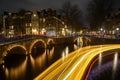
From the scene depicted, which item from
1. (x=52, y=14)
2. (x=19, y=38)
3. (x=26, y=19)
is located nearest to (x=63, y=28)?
(x=52, y=14)

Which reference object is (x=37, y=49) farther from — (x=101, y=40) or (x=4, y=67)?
(x=4, y=67)

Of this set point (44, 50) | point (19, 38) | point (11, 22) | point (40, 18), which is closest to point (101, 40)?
point (44, 50)

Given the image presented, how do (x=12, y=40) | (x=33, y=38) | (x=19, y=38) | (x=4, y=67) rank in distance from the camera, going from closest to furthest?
(x=4, y=67), (x=12, y=40), (x=19, y=38), (x=33, y=38)

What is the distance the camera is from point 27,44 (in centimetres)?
4819

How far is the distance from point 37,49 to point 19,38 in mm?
14915

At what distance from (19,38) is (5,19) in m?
47.8

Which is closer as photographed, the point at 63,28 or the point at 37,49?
the point at 37,49

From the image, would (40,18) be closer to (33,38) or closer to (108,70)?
(33,38)

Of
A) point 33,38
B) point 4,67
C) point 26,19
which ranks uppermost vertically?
point 26,19

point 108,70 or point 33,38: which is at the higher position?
point 33,38

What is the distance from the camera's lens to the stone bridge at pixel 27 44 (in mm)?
38681

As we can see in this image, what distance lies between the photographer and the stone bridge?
38681 mm

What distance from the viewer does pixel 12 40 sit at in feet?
137

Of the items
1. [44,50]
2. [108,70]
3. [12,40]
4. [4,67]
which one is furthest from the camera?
[44,50]
